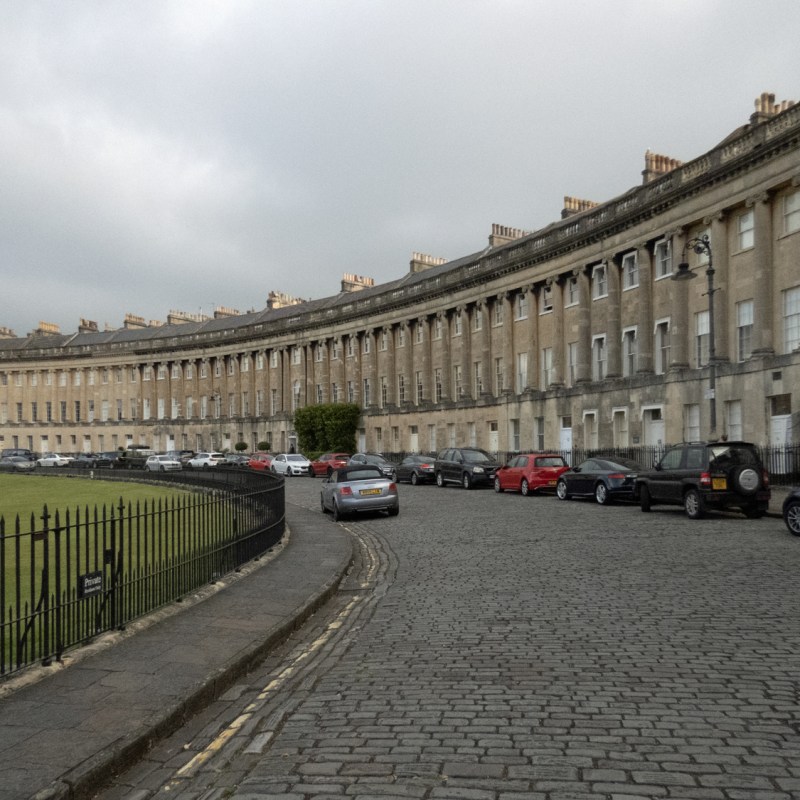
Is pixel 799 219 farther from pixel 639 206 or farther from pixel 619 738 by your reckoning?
pixel 619 738

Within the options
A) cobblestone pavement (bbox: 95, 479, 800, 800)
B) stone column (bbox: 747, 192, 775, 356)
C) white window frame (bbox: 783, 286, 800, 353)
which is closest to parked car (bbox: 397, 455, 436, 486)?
stone column (bbox: 747, 192, 775, 356)

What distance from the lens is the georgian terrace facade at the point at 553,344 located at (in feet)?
107

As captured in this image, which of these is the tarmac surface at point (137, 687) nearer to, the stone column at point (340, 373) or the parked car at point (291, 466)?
the parked car at point (291, 466)

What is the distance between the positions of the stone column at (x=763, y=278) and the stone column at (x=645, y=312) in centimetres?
758

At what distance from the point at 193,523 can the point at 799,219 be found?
92.7ft

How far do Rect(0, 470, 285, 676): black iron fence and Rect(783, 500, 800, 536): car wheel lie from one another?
1006cm

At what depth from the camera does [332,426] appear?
2783 inches

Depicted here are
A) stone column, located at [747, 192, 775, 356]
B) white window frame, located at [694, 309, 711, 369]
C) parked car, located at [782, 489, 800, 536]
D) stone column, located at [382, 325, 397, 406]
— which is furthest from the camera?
stone column, located at [382, 325, 397, 406]

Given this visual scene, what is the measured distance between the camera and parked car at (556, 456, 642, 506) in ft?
80.9

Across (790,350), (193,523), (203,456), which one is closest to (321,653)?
(193,523)

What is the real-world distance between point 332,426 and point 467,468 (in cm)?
3662

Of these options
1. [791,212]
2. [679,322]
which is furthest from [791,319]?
[679,322]

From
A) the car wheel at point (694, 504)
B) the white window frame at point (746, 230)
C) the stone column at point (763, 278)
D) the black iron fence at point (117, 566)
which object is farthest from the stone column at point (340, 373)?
the black iron fence at point (117, 566)

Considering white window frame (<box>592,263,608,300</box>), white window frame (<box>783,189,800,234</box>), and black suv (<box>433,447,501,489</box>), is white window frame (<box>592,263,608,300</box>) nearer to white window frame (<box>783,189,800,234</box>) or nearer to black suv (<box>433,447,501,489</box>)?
white window frame (<box>783,189,800,234</box>)
